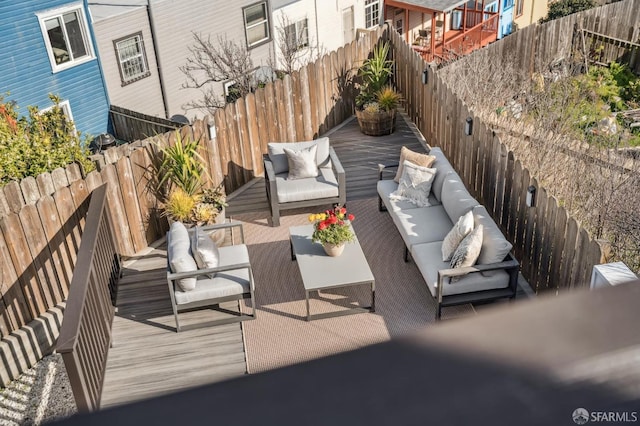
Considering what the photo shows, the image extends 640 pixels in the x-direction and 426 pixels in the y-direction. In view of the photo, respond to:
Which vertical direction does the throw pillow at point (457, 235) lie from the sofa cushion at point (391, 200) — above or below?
above

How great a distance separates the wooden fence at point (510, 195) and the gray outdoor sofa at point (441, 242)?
434mm

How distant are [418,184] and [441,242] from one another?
1.15m

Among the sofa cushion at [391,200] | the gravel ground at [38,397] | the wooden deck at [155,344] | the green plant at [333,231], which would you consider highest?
the green plant at [333,231]

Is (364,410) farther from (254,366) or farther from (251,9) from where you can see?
(251,9)

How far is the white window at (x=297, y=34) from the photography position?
63.1ft

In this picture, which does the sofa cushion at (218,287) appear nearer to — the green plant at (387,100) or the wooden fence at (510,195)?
the wooden fence at (510,195)

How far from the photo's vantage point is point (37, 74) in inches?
561

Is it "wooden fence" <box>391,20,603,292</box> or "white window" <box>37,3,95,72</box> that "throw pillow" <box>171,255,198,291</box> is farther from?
"white window" <box>37,3,95,72</box>

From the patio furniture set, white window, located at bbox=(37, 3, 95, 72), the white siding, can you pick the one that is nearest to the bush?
the patio furniture set

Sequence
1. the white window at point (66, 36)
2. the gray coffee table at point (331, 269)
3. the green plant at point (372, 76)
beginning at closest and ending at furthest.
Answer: the gray coffee table at point (331, 269) → the green plant at point (372, 76) → the white window at point (66, 36)

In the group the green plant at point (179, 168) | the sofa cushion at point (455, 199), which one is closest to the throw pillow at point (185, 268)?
the green plant at point (179, 168)

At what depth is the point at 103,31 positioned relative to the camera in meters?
15.3

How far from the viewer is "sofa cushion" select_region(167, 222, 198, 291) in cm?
647

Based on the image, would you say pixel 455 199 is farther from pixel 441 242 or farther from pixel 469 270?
pixel 469 270
